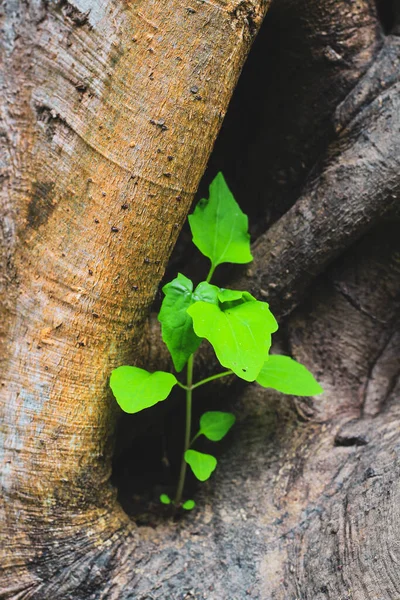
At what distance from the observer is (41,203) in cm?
132

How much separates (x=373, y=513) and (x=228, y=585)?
1.50ft

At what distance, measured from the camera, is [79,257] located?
1.31 meters

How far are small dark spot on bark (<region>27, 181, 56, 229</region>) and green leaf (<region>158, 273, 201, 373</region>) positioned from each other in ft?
1.28

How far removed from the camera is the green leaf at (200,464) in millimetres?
1410

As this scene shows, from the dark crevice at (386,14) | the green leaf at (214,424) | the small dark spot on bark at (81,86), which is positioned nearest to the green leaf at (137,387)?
the green leaf at (214,424)

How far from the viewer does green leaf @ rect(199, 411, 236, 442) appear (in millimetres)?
1563

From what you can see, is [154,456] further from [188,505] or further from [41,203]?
[41,203]

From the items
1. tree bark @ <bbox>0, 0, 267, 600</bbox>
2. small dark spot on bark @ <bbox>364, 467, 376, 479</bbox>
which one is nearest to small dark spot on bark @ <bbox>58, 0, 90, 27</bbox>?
tree bark @ <bbox>0, 0, 267, 600</bbox>

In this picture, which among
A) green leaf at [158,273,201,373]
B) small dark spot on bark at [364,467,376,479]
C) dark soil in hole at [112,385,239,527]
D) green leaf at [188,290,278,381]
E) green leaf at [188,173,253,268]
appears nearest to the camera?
green leaf at [188,290,278,381]

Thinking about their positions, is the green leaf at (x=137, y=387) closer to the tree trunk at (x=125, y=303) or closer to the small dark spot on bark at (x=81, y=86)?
the tree trunk at (x=125, y=303)

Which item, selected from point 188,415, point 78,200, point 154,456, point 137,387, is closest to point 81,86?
point 78,200

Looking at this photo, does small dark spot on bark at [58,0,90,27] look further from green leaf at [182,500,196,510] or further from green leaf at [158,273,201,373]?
green leaf at [182,500,196,510]

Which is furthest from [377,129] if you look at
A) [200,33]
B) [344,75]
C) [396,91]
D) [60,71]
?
[60,71]

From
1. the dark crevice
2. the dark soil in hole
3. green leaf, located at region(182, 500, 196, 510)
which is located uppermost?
the dark crevice
